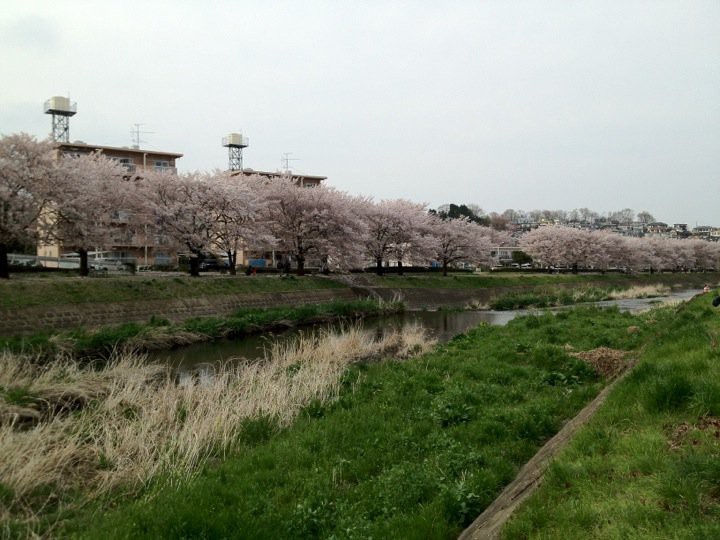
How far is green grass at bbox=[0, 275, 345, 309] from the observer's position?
77.9ft

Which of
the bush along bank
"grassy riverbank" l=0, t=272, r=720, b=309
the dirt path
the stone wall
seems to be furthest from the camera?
"grassy riverbank" l=0, t=272, r=720, b=309

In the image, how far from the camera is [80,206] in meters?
29.9

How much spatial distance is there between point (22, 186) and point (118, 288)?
680 centimetres

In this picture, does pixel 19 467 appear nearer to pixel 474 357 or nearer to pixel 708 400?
pixel 708 400

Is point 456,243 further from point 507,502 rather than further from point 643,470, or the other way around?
point 643,470

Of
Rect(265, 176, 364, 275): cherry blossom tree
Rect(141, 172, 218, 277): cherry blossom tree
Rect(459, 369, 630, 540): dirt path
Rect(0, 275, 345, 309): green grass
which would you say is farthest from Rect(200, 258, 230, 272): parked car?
Rect(459, 369, 630, 540): dirt path

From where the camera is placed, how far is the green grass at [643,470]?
12.5 ft

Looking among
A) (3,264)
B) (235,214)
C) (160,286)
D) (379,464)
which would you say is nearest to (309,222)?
(235,214)

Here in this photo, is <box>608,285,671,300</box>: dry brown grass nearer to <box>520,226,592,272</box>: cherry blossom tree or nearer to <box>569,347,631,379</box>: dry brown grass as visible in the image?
<box>520,226,592,272</box>: cherry blossom tree

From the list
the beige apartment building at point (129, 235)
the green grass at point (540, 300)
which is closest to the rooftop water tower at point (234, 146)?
the beige apartment building at point (129, 235)

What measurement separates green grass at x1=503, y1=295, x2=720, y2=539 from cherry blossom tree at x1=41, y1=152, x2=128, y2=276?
98.8 ft

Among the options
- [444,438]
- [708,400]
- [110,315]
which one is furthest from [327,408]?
[110,315]

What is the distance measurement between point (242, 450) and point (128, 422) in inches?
107

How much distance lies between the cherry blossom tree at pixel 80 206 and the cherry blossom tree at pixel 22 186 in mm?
862
